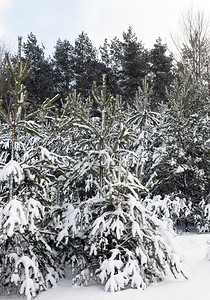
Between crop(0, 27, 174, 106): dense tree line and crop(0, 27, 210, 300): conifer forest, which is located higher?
crop(0, 27, 174, 106): dense tree line

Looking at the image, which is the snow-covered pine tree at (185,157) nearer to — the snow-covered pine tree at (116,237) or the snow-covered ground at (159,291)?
the snow-covered pine tree at (116,237)

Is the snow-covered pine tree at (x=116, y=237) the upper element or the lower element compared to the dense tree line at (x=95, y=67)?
lower

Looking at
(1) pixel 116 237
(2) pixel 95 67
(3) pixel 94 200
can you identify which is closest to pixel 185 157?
(3) pixel 94 200

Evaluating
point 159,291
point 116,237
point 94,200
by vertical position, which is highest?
point 94,200

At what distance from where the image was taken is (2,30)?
19797mm

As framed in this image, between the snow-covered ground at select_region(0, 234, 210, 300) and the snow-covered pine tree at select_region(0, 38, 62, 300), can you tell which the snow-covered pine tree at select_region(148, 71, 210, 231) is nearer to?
the snow-covered ground at select_region(0, 234, 210, 300)

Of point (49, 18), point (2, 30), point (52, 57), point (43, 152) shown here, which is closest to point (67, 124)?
point (43, 152)

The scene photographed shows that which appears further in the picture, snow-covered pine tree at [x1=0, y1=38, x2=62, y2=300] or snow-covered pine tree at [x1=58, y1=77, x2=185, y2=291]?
snow-covered pine tree at [x1=58, y1=77, x2=185, y2=291]

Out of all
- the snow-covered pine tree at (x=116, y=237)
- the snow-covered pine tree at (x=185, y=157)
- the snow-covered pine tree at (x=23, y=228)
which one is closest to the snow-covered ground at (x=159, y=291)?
the snow-covered pine tree at (x=116, y=237)

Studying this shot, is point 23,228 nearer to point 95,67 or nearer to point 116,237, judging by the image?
point 116,237

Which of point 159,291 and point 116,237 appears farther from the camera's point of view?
point 116,237

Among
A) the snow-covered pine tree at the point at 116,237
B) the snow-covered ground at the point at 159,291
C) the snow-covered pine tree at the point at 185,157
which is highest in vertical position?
the snow-covered pine tree at the point at 185,157

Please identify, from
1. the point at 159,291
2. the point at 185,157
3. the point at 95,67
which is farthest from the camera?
the point at 95,67

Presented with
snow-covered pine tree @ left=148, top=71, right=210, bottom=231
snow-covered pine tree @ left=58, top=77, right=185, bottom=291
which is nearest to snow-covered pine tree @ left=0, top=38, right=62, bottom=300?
snow-covered pine tree @ left=58, top=77, right=185, bottom=291
